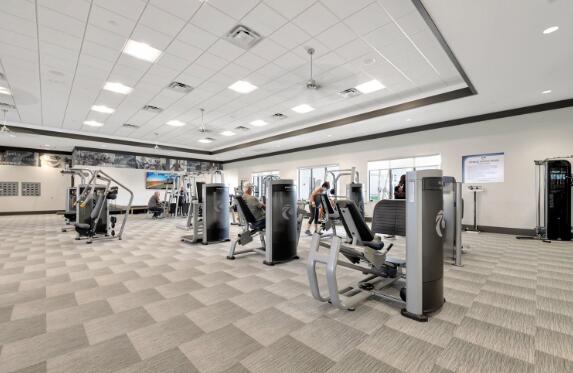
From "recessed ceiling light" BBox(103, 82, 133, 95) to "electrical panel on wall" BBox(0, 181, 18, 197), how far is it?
11.5m

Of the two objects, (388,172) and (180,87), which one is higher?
(180,87)

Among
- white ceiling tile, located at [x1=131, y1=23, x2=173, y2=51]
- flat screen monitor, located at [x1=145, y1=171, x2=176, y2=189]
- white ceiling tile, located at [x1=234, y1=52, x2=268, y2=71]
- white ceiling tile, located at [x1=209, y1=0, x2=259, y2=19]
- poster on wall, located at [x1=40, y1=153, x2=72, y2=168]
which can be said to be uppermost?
white ceiling tile, located at [x1=209, y1=0, x2=259, y2=19]

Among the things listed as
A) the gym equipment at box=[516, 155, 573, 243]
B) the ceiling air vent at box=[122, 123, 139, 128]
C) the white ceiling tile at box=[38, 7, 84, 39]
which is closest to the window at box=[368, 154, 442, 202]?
the gym equipment at box=[516, 155, 573, 243]

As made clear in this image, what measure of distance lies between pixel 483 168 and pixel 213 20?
783 centimetres

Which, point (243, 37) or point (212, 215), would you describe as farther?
point (212, 215)

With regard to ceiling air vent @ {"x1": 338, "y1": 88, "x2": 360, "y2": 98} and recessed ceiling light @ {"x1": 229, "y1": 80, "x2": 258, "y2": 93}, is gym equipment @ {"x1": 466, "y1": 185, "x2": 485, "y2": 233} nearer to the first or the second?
ceiling air vent @ {"x1": 338, "y1": 88, "x2": 360, "y2": 98}

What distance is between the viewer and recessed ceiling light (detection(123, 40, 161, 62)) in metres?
4.34

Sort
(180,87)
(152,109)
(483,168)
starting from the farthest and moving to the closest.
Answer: (152,109) → (483,168) → (180,87)

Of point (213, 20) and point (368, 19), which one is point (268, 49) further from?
point (368, 19)

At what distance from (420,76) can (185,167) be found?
46.6 feet

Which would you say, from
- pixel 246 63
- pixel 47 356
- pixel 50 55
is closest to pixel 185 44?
pixel 246 63

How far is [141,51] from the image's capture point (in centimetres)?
456

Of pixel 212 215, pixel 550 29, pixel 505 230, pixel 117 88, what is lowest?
pixel 505 230

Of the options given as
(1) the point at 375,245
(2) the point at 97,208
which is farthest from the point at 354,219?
(2) the point at 97,208
